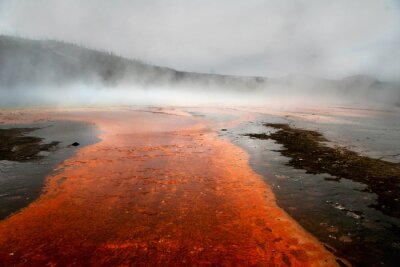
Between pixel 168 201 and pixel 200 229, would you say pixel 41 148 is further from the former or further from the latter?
pixel 200 229

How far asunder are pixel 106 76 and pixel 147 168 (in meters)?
94.7

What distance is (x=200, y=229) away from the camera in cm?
482

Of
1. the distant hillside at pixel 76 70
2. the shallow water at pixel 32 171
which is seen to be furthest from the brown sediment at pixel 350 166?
the distant hillside at pixel 76 70

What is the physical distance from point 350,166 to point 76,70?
96.0m

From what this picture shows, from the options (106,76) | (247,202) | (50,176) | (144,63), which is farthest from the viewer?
(144,63)

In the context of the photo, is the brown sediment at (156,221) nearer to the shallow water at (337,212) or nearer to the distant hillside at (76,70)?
the shallow water at (337,212)

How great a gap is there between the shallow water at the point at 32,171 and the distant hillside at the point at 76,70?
71.5 meters

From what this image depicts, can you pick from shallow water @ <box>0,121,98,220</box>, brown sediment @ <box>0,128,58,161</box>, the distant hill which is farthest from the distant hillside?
shallow water @ <box>0,121,98,220</box>

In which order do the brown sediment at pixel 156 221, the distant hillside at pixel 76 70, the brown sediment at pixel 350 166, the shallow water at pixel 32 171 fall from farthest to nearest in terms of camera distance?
the distant hillside at pixel 76 70 → the brown sediment at pixel 350 166 → the shallow water at pixel 32 171 → the brown sediment at pixel 156 221

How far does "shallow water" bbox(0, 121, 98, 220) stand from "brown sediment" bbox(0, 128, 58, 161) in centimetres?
33

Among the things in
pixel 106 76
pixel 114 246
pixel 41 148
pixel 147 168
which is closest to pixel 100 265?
pixel 114 246

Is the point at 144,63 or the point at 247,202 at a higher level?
the point at 144,63

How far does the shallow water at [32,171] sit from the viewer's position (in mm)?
5984

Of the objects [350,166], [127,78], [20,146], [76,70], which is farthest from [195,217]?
[127,78]
